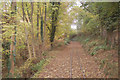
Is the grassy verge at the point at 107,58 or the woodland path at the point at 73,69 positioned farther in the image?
the woodland path at the point at 73,69

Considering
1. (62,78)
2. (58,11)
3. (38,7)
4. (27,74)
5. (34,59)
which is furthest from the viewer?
(58,11)

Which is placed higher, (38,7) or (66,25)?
(38,7)

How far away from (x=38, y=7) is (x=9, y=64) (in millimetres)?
6511

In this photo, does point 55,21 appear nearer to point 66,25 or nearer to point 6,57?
point 66,25

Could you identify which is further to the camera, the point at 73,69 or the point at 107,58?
the point at 73,69

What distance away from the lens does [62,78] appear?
18.4ft

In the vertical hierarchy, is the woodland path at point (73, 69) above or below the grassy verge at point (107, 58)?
below

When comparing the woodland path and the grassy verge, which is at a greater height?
the grassy verge

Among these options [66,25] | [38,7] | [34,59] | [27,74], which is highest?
[38,7]

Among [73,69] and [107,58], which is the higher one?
[107,58]

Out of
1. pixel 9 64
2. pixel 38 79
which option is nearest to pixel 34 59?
pixel 9 64

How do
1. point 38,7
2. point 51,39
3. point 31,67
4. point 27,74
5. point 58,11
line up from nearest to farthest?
point 27,74, point 31,67, point 38,7, point 58,11, point 51,39

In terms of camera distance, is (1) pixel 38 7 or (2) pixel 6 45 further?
(1) pixel 38 7

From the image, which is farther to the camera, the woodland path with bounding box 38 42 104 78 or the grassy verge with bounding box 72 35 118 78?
the woodland path with bounding box 38 42 104 78
